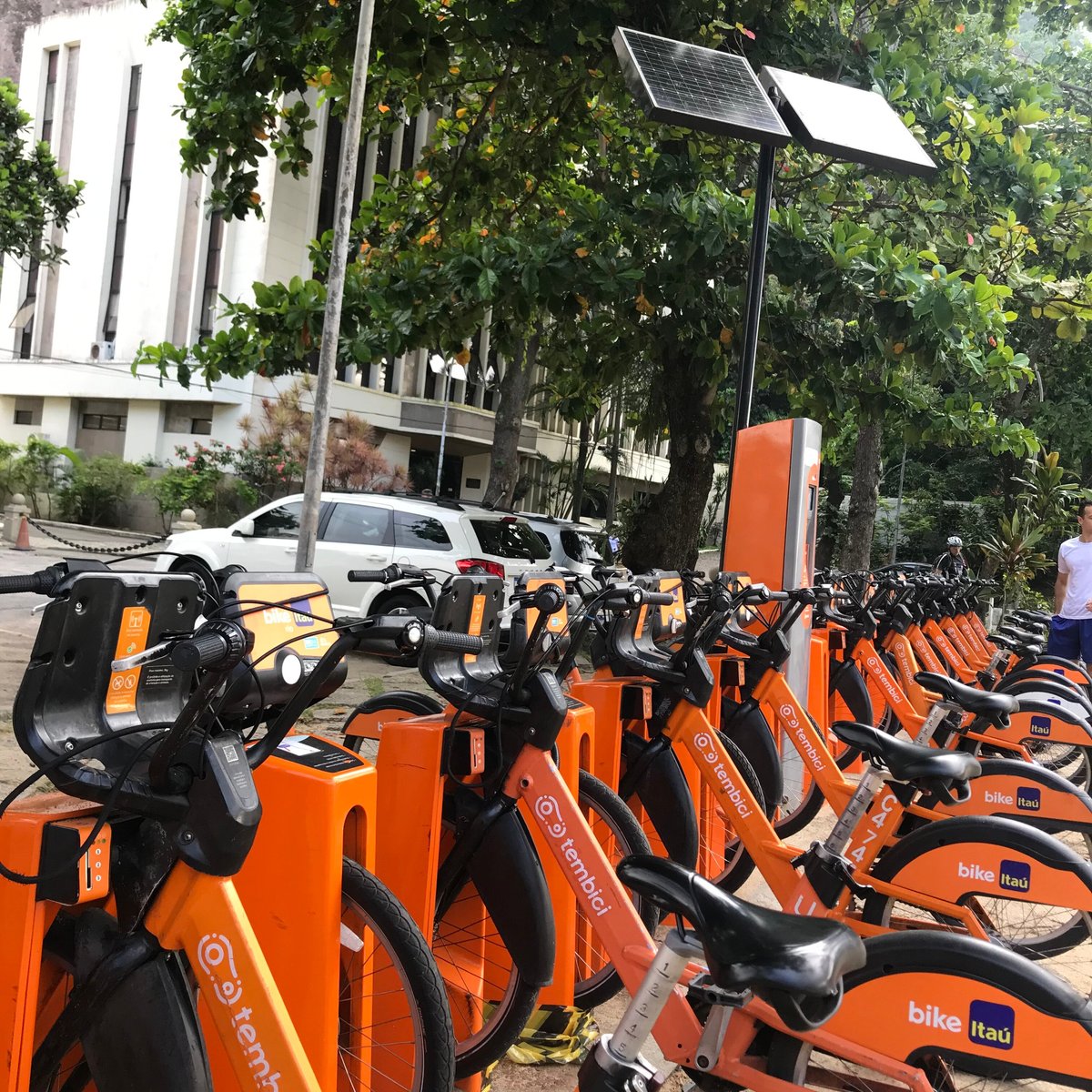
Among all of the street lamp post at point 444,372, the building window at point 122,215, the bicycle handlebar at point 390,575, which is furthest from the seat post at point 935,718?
the building window at point 122,215

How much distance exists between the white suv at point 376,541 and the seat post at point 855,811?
6495 millimetres

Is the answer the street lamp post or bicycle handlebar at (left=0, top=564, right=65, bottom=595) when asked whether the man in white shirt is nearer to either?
bicycle handlebar at (left=0, top=564, right=65, bottom=595)

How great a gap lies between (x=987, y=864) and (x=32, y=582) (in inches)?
104

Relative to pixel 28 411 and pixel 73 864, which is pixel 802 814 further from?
pixel 28 411

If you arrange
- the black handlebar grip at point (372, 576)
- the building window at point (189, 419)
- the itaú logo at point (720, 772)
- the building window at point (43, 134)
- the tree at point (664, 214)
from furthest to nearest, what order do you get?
the building window at point (43, 134), the building window at point (189, 419), the tree at point (664, 214), the itaú logo at point (720, 772), the black handlebar grip at point (372, 576)

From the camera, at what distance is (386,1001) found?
2.32 meters

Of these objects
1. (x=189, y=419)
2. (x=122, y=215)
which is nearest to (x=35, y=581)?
(x=189, y=419)

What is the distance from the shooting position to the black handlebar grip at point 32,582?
6.18 feet

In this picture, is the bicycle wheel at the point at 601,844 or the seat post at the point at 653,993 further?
the bicycle wheel at the point at 601,844

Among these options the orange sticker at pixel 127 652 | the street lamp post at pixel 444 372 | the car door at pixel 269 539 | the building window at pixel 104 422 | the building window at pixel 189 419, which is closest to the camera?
the orange sticker at pixel 127 652

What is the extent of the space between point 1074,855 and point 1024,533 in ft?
50.9

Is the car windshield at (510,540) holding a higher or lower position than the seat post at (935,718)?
higher

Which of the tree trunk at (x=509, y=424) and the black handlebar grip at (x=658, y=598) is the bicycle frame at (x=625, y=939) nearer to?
the black handlebar grip at (x=658, y=598)

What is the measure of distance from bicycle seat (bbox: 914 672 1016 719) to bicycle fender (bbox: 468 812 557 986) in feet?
4.75
